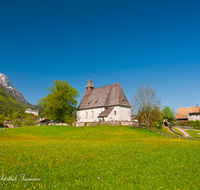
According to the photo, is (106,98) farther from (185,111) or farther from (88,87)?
(185,111)

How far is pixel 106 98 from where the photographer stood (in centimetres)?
5288

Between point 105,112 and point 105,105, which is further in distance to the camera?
point 105,105

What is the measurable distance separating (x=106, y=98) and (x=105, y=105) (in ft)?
8.48

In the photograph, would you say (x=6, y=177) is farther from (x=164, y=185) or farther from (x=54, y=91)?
(x=54, y=91)

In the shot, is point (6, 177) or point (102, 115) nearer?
point (6, 177)

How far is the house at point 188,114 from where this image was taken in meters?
68.1

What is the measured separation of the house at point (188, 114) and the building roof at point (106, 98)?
36.3 m

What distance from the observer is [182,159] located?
1116cm

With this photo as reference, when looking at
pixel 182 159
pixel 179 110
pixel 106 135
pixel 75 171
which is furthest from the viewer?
pixel 179 110

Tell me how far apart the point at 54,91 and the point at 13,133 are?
66.6 ft

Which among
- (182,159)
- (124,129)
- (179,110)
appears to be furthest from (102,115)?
→ (179,110)

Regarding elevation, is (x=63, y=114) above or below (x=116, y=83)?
below

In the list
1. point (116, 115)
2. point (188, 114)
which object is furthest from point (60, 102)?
point (188, 114)

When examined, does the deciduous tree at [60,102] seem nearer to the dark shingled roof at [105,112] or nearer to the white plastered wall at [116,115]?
the white plastered wall at [116,115]
